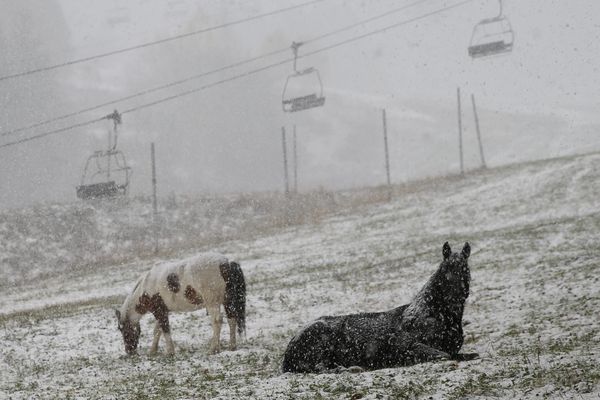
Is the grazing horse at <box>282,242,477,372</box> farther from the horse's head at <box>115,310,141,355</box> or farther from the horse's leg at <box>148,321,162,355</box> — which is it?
the horse's head at <box>115,310,141,355</box>

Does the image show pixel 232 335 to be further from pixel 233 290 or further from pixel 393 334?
pixel 393 334

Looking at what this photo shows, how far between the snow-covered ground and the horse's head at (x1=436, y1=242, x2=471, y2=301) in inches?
42.2

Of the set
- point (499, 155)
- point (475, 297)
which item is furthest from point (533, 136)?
point (475, 297)

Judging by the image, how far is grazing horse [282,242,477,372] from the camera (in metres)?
9.88

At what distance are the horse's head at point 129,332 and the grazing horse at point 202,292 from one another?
38mm

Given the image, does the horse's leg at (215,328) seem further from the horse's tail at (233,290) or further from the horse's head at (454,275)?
the horse's head at (454,275)

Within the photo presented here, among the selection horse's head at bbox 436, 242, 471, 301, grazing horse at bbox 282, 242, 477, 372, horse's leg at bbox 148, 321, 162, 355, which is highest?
horse's head at bbox 436, 242, 471, 301

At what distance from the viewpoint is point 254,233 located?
43.0 meters

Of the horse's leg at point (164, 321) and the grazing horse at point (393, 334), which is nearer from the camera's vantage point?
the grazing horse at point (393, 334)

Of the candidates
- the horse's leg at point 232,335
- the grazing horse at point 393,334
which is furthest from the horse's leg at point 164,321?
the grazing horse at point 393,334

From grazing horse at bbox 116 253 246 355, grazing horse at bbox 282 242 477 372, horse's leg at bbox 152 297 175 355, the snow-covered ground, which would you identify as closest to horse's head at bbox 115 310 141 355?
grazing horse at bbox 116 253 246 355

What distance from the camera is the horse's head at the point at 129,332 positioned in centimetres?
1470

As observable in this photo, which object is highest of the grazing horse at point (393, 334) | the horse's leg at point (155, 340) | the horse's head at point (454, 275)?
the horse's head at point (454, 275)

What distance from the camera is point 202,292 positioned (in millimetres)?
14000
